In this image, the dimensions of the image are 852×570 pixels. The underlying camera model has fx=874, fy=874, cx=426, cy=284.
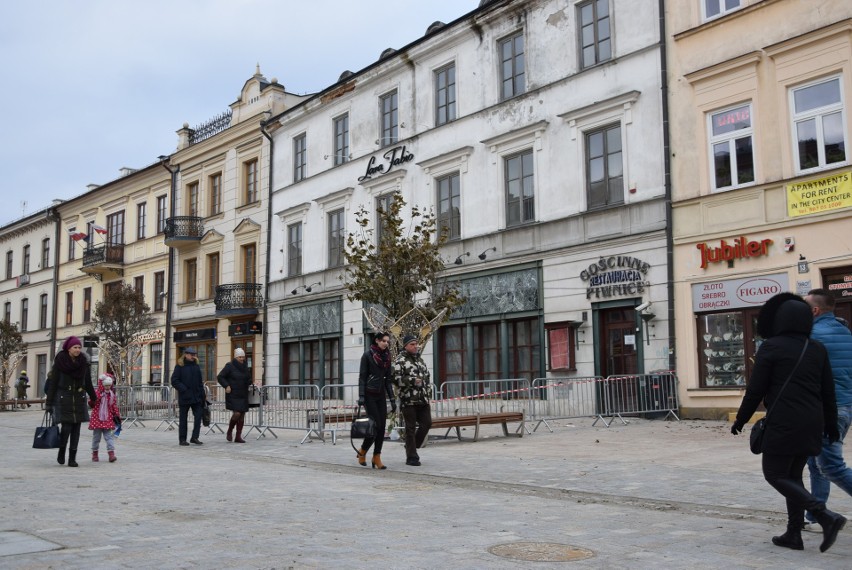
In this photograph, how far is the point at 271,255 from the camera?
32.7 metres

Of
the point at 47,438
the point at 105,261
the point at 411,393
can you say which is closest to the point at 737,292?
the point at 411,393

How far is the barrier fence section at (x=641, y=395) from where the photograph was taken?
18.3 metres

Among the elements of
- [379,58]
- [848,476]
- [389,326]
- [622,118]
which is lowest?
[848,476]

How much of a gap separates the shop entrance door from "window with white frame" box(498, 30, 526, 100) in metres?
6.76

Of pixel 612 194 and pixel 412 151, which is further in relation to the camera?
pixel 412 151

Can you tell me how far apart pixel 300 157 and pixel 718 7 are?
56.0 feet

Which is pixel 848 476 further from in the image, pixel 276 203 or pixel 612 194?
pixel 276 203

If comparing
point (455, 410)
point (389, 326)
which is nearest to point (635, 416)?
point (455, 410)

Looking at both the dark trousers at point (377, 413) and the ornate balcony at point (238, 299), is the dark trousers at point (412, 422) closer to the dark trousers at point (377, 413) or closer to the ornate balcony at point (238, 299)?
the dark trousers at point (377, 413)

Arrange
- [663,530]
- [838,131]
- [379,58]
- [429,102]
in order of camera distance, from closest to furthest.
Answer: [663,530] < [838,131] < [429,102] < [379,58]

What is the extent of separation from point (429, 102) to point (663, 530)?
20.7 meters

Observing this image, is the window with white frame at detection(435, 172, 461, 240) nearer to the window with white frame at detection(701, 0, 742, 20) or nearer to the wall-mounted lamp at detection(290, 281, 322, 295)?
the wall-mounted lamp at detection(290, 281, 322, 295)

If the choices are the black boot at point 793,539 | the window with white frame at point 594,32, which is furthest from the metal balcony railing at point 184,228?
the black boot at point 793,539

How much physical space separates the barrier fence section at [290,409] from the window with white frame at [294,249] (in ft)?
44.2
